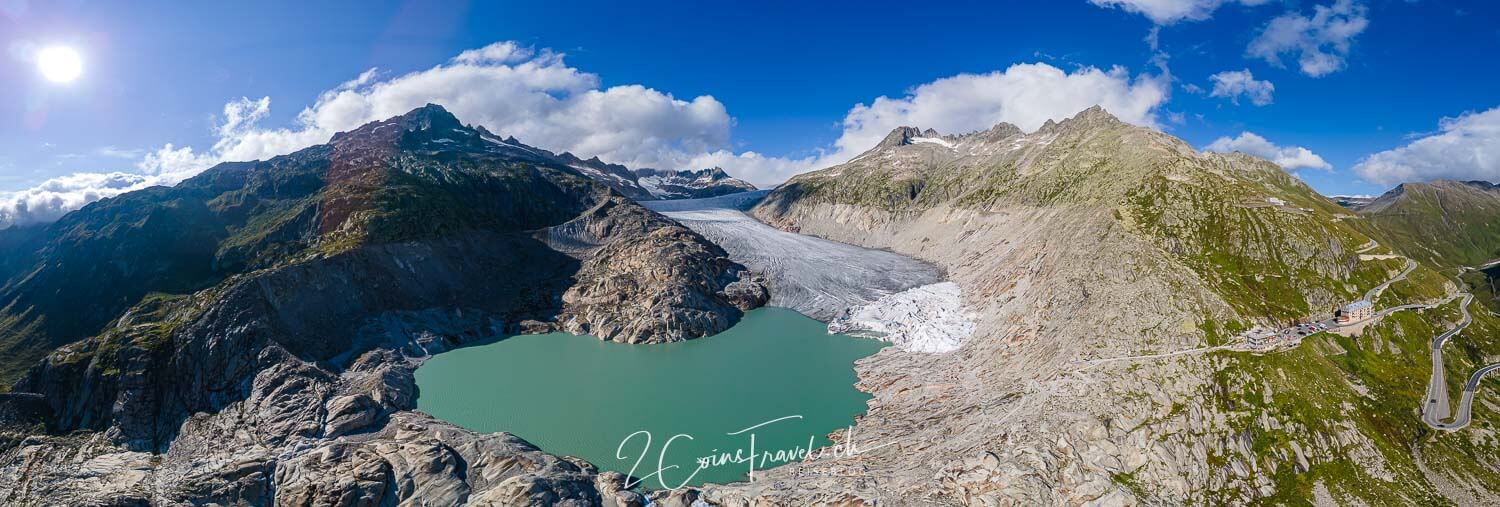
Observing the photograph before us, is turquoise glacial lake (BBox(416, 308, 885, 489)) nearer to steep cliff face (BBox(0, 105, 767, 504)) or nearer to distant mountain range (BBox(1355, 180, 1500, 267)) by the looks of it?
steep cliff face (BBox(0, 105, 767, 504))

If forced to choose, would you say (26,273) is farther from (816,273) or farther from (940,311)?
(940,311)

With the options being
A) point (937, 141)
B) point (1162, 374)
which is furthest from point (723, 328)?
point (937, 141)

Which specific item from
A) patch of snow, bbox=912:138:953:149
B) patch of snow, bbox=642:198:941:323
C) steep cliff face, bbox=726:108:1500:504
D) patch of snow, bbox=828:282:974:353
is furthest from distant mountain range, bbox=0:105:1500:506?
patch of snow, bbox=912:138:953:149

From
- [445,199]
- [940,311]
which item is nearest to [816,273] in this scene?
[940,311]

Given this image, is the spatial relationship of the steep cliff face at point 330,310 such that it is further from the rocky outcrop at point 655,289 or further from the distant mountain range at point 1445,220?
the distant mountain range at point 1445,220

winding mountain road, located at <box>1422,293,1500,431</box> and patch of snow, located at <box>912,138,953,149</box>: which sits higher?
patch of snow, located at <box>912,138,953,149</box>

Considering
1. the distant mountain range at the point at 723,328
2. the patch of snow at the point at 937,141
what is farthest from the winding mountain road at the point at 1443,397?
the patch of snow at the point at 937,141

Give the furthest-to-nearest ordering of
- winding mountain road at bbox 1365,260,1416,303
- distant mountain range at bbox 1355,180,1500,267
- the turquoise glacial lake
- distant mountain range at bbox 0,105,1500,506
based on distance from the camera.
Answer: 1. distant mountain range at bbox 1355,180,1500,267
2. winding mountain road at bbox 1365,260,1416,303
3. the turquoise glacial lake
4. distant mountain range at bbox 0,105,1500,506
